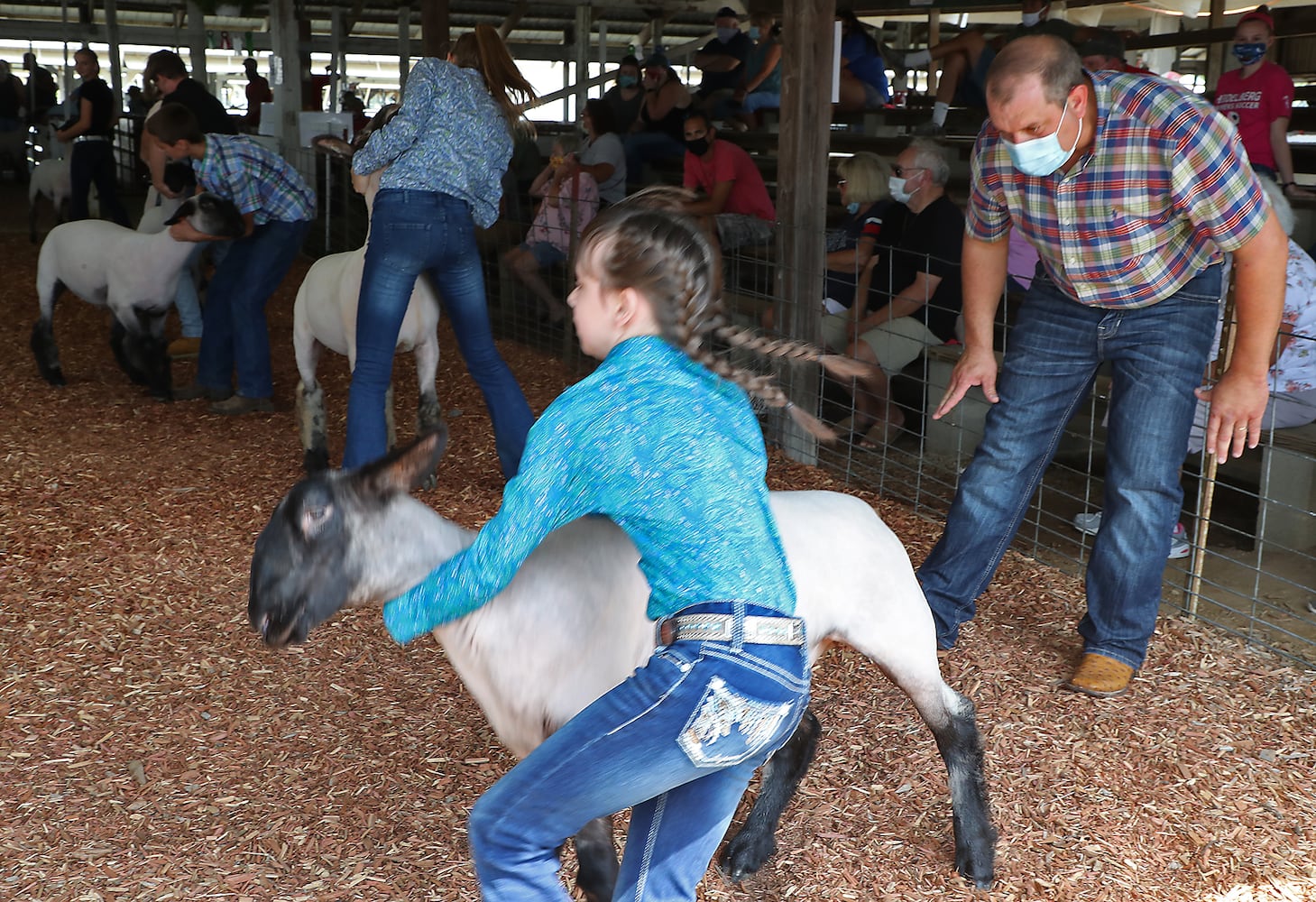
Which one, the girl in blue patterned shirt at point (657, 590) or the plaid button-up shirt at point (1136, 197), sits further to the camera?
the plaid button-up shirt at point (1136, 197)

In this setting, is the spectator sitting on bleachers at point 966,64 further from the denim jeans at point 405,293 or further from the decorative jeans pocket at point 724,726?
the decorative jeans pocket at point 724,726

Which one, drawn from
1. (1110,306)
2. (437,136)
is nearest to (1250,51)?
(1110,306)

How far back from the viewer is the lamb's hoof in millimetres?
2939

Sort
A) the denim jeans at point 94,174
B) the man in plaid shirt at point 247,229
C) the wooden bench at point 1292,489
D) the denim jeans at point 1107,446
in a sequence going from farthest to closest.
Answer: the denim jeans at point 94,174 < the man in plaid shirt at point 247,229 < the wooden bench at point 1292,489 < the denim jeans at point 1107,446

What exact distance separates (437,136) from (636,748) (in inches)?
144

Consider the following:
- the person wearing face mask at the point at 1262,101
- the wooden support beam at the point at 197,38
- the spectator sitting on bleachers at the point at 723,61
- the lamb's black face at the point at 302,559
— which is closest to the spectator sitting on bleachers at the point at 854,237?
the person wearing face mask at the point at 1262,101

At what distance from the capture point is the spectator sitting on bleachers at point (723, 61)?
1207cm

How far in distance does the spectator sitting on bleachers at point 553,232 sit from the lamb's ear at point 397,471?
7005 mm

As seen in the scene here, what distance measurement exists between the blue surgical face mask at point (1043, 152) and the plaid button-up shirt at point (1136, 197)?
6 centimetres

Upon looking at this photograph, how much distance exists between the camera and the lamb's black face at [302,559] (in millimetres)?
2059

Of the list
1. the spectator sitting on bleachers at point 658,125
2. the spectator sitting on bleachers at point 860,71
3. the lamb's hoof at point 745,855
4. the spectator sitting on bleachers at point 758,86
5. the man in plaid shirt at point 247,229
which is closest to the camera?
the lamb's hoof at point 745,855

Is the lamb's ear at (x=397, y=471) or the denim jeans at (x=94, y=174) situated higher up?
the denim jeans at (x=94, y=174)

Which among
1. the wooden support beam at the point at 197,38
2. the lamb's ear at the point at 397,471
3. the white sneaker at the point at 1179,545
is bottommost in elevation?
the white sneaker at the point at 1179,545

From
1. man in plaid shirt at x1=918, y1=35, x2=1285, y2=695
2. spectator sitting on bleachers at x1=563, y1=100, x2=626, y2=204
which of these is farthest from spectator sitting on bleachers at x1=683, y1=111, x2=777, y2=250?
man in plaid shirt at x1=918, y1=35, x2=1285, y2=695
